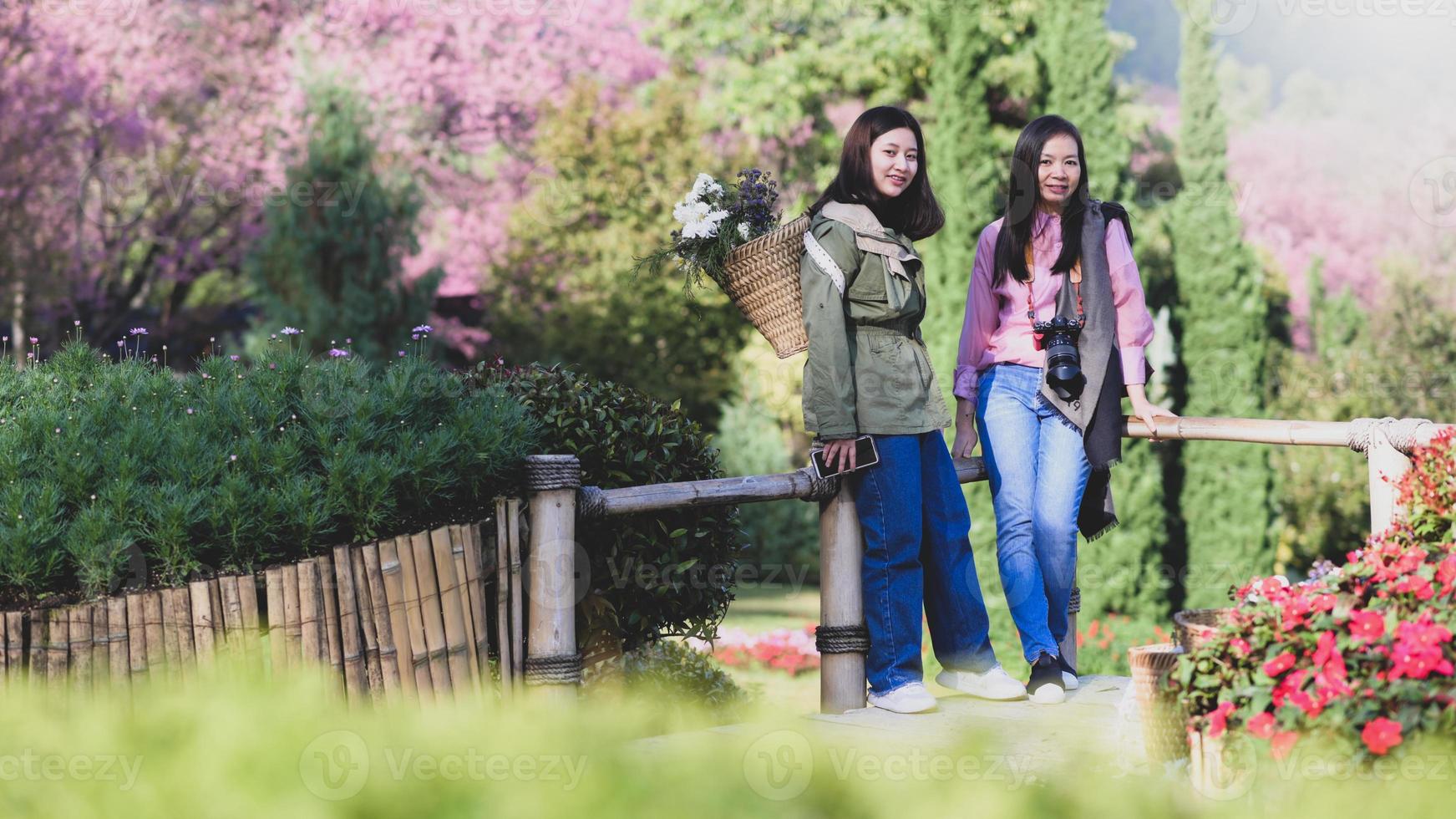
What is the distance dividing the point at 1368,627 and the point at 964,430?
2.05 meters

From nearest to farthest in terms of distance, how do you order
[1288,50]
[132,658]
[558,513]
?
[132,658] → [558,513] → [1288,50]

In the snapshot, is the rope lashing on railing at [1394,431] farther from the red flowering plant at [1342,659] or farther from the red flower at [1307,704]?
the red flower at [1307,704]

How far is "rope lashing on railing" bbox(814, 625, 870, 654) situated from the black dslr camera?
0.97 m

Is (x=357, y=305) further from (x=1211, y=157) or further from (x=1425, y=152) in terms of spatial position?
(x=1425, y=152)

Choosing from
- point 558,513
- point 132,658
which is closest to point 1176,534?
point 558,513

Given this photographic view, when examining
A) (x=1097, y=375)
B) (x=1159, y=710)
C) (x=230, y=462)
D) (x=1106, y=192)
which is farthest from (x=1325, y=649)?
(x=1106, y=192)

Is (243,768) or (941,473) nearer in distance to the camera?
(243,768)

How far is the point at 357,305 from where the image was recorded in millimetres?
12789

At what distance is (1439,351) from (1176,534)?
3.80 metres

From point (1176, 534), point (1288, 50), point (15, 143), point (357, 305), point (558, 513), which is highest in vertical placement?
point (1288, 50)

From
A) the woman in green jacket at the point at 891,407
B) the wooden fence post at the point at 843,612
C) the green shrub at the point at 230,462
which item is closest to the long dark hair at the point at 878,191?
the woman in green jacket at the point at 891,407

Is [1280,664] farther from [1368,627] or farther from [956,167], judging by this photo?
[956,167]

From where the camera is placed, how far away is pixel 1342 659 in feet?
8.31

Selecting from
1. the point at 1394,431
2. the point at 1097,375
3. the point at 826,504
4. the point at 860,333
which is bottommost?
the point at 826,504
